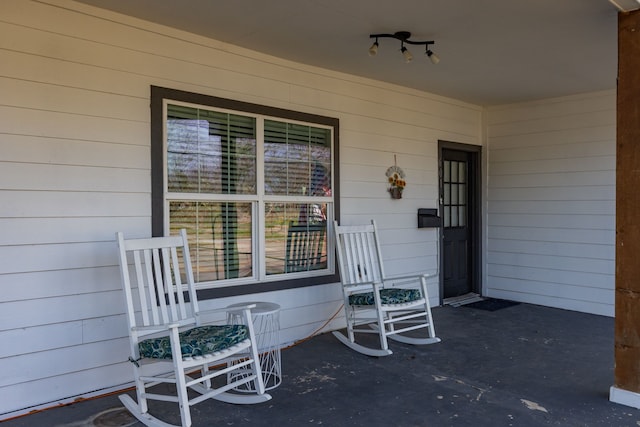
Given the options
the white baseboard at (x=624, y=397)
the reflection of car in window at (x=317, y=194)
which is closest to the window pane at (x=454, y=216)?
A: the reflection of car in window at (x=317, y=194)

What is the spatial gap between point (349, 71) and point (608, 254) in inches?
129

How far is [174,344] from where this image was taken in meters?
2.41

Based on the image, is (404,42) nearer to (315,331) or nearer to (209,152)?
(209,152)

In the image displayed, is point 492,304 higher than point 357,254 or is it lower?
lower

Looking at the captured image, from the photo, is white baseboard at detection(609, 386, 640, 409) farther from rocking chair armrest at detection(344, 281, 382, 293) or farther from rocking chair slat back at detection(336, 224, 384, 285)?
rocking chair slat back at detection(336, 224, 384, 285)

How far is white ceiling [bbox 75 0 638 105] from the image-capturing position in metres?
2.95

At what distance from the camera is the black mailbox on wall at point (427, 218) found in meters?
5.15

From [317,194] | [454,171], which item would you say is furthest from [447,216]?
[317,194]

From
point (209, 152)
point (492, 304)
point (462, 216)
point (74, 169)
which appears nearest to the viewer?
point (74, 169)

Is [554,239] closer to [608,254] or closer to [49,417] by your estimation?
[608,254]

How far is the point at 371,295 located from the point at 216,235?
135 cm

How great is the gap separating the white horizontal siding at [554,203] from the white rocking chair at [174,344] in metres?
3.74

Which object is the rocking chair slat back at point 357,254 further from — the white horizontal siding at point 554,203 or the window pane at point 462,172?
the white horizontal siding at point 554,203

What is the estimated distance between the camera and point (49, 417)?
2.65m
